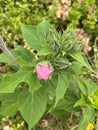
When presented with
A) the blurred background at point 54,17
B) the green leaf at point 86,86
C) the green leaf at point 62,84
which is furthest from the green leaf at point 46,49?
the blurred background at point 54,17

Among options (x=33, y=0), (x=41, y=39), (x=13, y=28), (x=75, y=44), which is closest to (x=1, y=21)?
(x=13, y=28)

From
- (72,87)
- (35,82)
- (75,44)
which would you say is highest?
(75,44)

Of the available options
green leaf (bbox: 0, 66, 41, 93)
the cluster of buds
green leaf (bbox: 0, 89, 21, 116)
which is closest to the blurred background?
the cluster of buds

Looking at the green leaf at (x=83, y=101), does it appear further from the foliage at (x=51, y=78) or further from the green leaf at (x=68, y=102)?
the green leaf at (x=68, y=102)

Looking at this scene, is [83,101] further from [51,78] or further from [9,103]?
[9,103]

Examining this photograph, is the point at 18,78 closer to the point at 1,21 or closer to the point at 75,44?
the point at 75,44

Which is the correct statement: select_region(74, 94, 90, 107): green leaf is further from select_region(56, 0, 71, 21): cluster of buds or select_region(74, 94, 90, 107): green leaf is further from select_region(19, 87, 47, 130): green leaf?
select_region(56, 0, 71, 21): cluster of buds
